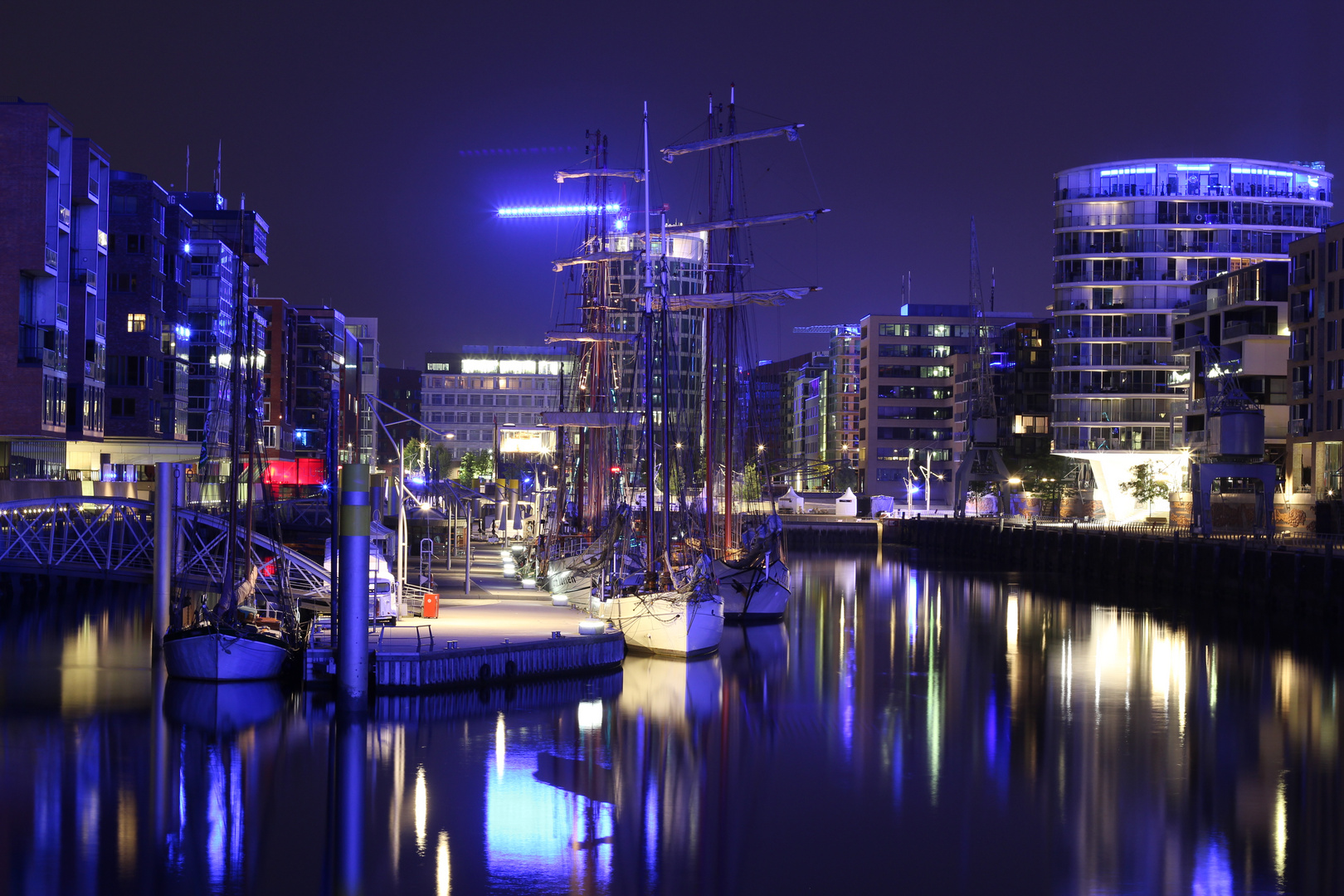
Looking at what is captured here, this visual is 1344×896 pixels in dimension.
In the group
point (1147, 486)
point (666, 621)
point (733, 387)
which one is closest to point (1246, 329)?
point (1147, 486)

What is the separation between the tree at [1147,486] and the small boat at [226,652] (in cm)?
8123

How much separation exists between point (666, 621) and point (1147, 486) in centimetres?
7280

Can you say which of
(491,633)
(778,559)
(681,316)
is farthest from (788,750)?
(681,316)

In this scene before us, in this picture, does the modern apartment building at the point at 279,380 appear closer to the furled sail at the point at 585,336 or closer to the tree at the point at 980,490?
the tree at the point at 980,490

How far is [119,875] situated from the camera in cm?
2238

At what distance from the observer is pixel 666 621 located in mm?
43938

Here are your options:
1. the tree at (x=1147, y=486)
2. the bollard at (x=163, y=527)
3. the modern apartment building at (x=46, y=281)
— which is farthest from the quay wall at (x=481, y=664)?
the tree at (x=1147, y=486)

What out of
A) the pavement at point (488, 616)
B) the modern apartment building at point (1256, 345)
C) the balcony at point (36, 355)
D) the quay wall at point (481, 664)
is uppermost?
the modern apartment building at point (1256, 345)

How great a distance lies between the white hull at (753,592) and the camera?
2263 inches

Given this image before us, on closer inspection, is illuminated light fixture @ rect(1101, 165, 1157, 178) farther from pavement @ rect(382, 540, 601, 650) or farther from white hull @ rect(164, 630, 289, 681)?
white hull @ rect(164, 630, 289, 681)

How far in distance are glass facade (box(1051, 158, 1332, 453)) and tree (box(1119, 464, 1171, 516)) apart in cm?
374

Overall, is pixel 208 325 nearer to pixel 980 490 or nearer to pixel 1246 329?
pixel 1246 329

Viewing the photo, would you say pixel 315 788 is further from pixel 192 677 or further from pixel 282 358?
pixel 282 358

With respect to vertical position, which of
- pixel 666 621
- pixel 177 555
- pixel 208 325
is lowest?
pixel 666 621
